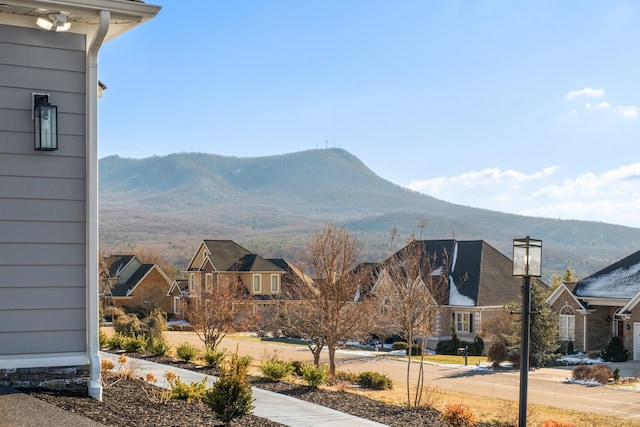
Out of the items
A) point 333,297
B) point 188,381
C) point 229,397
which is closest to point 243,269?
point 333,297

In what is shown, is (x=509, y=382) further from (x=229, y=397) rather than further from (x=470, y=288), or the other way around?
(x=470, y=288)

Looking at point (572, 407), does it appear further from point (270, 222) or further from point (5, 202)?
point (270, 222)

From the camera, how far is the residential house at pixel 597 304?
3775 centimetres

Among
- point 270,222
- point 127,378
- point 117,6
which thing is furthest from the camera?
point 270,222

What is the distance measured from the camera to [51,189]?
33.8ft

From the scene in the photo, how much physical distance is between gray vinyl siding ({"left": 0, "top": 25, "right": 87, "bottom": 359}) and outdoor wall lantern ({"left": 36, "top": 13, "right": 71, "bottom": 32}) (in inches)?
5.8

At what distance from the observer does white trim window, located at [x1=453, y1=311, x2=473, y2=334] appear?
42469 millimetres

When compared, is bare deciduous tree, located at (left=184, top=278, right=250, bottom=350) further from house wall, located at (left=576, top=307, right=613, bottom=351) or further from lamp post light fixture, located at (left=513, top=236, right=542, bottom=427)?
house wall, located at (left=576, top=307, right=613, bottom=351)

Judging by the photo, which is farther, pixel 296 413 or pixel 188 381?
pixel 188 381

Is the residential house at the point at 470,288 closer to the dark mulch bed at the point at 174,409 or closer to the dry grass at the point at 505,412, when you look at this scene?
the dry grass at the point at 505,412

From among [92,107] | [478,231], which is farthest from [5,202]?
[478,231]

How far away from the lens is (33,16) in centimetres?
1018

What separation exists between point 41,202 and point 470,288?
35.8m

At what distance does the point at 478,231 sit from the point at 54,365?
556ft
